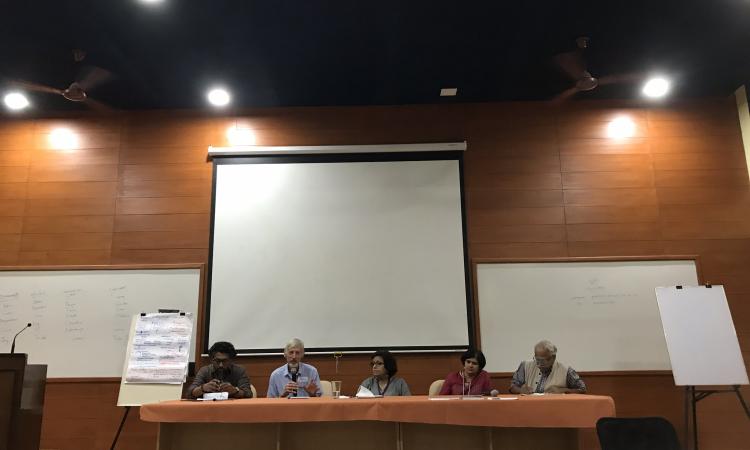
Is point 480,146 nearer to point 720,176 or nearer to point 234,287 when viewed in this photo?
point 720,176

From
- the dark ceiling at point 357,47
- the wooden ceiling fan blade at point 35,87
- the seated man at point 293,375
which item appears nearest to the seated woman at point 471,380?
the seated man at point 293,375

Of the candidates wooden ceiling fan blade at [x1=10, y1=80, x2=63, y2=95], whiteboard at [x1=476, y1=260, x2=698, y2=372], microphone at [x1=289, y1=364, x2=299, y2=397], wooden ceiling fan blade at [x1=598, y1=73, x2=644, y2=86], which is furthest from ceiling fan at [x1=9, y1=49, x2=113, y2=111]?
wooden ceiling fan blade at [x1=598, y1=73, x2=644, y2=86]

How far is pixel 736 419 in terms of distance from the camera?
16.0 ft

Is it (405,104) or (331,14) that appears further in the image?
(405,104)


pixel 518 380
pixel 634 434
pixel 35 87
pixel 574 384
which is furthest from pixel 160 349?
pixel 634 434

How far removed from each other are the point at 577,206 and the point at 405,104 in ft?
6.45

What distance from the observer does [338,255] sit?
17.3 feet

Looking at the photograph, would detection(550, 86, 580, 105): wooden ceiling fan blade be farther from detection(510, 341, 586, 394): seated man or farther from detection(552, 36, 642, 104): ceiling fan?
detection(510, 341, 586, 394): seated man

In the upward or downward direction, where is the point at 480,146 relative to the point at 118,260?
upward

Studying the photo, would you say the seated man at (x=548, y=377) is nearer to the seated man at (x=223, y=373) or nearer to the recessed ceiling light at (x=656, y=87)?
the seated man at (x=223, y=373)

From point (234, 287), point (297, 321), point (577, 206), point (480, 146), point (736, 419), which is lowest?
point (736, 419)

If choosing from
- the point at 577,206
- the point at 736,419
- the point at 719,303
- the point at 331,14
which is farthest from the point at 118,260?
the point at 736,419

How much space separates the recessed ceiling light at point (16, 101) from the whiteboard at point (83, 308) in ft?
5.39

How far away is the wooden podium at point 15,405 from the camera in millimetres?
3695
